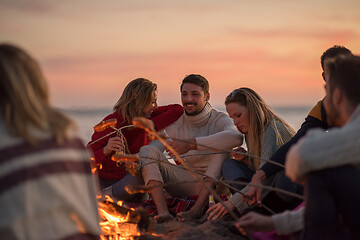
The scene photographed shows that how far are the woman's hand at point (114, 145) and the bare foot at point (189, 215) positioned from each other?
85cm

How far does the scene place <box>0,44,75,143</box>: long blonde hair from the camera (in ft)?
6.02

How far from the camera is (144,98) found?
4766mm

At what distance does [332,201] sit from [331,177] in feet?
0.32

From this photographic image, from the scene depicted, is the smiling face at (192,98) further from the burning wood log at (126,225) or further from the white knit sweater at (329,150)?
the white knit sweater at (329,150)

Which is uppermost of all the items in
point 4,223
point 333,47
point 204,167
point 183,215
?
point 333,47

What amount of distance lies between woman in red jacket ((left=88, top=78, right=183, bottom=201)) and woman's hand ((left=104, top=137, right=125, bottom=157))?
5 centimetres

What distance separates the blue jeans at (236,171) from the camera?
3.98 m

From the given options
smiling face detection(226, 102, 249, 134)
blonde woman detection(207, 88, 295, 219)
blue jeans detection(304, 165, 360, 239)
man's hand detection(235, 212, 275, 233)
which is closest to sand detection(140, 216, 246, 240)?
blonde woman detection(207, 88, 295, 219)

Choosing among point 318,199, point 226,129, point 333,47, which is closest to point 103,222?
point 226,129

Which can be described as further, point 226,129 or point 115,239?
point 226,129

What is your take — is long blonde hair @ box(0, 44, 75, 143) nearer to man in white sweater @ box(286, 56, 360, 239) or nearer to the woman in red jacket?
man in white sweater @ box(286, 56, 360, 239)

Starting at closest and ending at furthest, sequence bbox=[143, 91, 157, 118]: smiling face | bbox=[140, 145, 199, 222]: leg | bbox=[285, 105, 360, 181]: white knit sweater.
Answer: bbox=[285, 105, 360, 181]: white knit sweater → bbox=[140, 145, 199, 222]: leg → bbox=[143, 91, 157, 118]: smiling face

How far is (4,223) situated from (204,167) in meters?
3.00

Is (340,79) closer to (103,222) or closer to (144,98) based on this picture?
(103,222)
